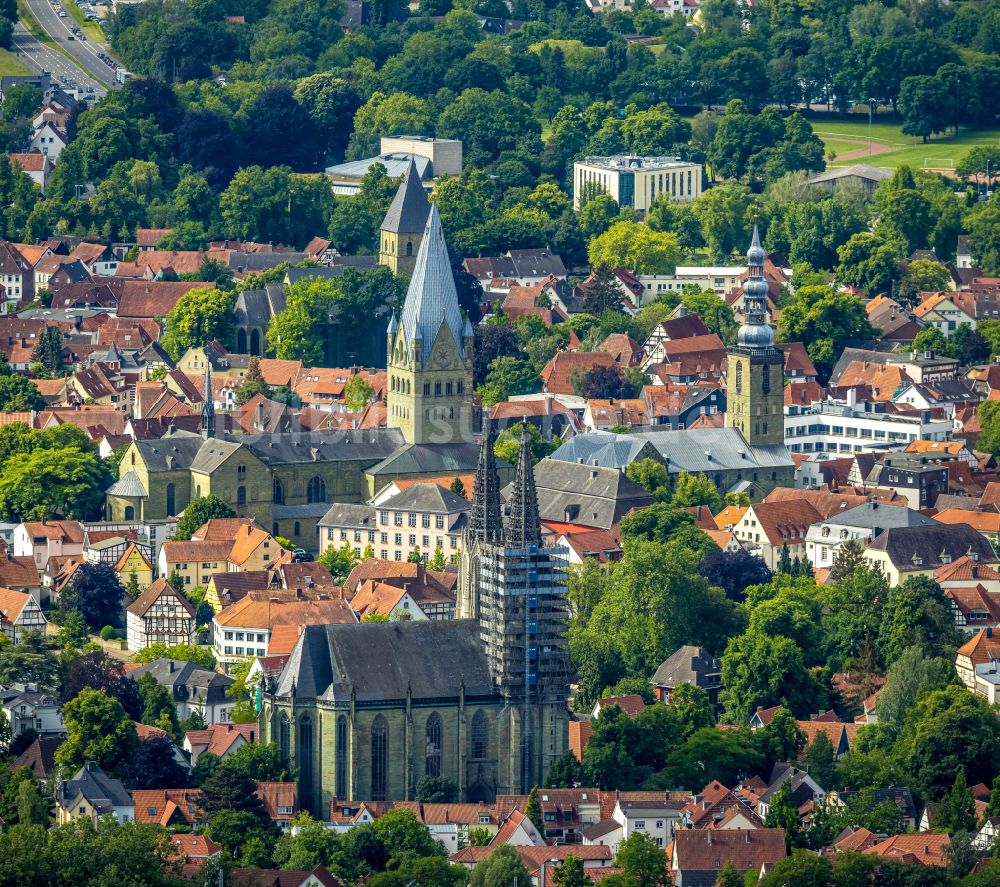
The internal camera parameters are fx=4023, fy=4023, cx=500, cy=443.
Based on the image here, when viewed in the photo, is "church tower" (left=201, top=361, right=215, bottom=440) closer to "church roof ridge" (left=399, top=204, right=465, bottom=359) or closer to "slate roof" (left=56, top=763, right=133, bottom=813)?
"church roof ridge" (left=399, top=204, right=465, bottom=359)

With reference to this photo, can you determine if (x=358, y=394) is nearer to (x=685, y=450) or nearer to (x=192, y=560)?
(x=685, y=450)

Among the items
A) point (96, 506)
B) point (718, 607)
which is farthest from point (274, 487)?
point (718, 607)

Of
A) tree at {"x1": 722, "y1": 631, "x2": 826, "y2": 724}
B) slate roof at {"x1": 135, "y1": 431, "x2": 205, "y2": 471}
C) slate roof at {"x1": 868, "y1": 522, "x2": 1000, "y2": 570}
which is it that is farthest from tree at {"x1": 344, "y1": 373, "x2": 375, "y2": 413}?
tree at {"x1": 722, "y1": 631, "x2": 826, "y2": 724}

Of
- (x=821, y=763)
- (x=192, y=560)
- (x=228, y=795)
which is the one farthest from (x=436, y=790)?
(x=192, y=560)

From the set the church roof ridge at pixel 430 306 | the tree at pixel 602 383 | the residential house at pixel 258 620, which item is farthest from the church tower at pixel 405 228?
the residential house at pixel 258 620

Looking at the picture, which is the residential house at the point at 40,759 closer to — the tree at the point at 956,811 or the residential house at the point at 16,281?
the tree at the point at 956,811
